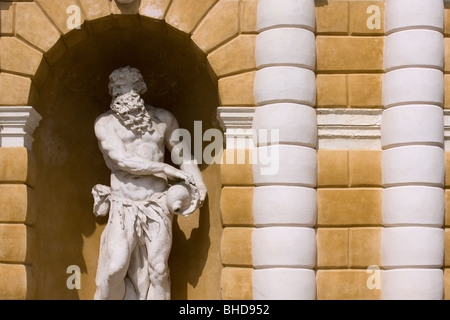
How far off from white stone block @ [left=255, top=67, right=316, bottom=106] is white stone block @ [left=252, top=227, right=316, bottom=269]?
123cm

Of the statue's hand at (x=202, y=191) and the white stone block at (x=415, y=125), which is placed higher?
the white stone block at (x=415, y=125)

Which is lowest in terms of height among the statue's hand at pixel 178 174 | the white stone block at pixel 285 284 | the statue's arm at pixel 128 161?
the white stone block at pixel 285 284

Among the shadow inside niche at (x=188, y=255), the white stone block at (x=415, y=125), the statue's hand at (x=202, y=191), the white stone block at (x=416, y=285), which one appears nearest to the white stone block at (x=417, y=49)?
the white stone block at (x=415, y=125)

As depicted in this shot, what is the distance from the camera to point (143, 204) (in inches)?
342

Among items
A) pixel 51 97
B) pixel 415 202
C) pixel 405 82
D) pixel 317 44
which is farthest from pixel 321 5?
pixel 51 97

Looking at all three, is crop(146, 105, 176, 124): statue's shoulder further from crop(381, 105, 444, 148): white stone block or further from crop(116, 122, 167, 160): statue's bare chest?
crop(381, 105, 444, 148): white stone block

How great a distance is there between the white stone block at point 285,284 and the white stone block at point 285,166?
828mm

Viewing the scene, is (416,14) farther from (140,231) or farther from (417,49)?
(140,231)

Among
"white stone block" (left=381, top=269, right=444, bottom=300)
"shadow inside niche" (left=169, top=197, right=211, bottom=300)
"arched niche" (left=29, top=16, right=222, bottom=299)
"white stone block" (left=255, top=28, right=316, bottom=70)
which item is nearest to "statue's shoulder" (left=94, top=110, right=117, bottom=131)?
"arched niche" (left=29, top=16, right=222, bottom=299)

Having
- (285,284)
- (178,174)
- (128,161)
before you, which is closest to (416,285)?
(285,284)

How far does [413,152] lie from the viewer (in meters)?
8.29

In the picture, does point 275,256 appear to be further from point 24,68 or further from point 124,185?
point 24,68

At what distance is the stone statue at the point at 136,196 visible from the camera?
28.0 feet

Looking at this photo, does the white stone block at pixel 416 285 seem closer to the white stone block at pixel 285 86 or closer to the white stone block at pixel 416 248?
the white stone block at pixel 416 248
